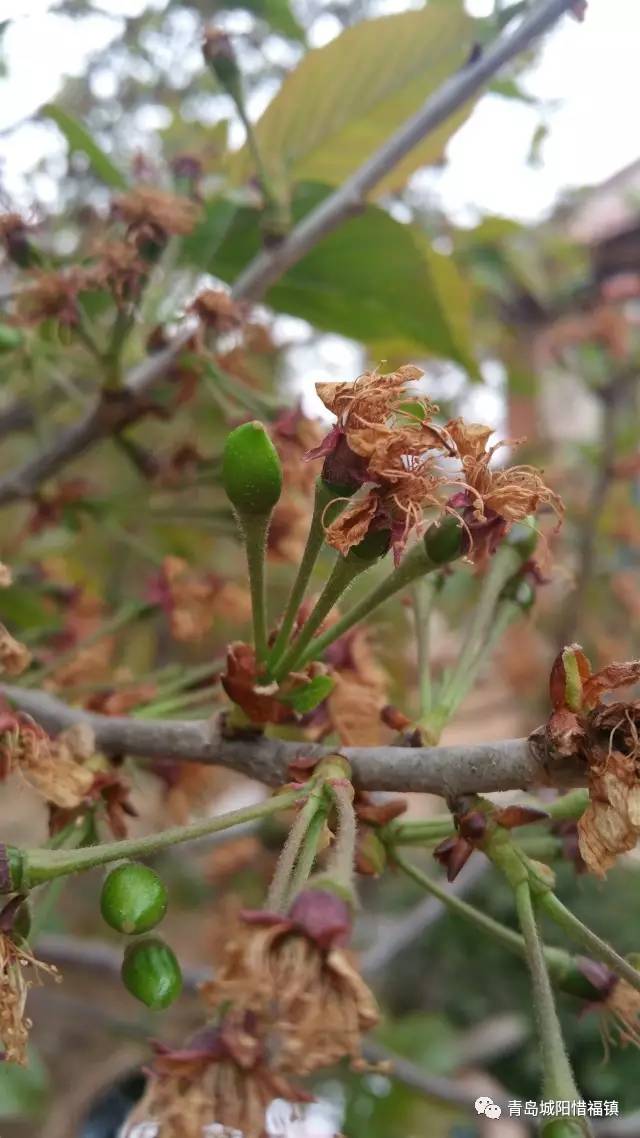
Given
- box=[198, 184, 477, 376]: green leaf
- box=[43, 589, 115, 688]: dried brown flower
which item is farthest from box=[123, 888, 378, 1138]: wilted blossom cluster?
box=[198, 184, 477, 376]: green leaf

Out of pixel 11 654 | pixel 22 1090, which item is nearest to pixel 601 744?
pixel 11 654

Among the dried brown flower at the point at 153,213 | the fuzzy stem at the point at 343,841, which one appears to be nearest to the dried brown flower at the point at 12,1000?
the fuzzy stem at the point at 343,841

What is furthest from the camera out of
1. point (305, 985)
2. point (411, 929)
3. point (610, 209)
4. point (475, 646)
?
point (610, 209)

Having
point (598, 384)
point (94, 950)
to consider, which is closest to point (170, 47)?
point (598, 384)

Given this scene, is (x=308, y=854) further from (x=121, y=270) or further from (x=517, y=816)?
(x=121, y=270)

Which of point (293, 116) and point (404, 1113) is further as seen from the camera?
point (404, 1113)

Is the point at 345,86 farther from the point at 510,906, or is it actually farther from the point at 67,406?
the point at 510,906

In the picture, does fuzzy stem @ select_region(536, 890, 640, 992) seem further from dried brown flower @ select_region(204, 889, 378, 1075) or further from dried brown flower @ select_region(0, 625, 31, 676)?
dried brown flower @ select_region(0, 625, 31, 676)
